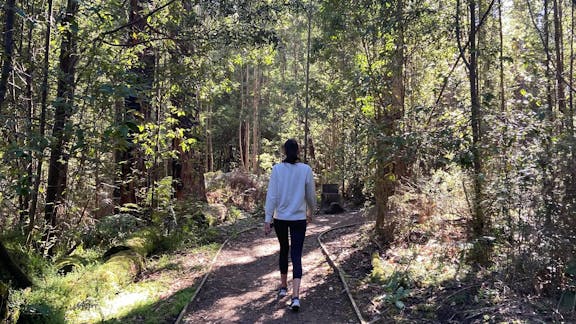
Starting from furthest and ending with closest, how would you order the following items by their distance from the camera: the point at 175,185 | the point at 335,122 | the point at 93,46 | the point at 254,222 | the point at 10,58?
the point at 335,122, the point at 254,222, the point at 175,185, the point at 93,46, the point at 10,58

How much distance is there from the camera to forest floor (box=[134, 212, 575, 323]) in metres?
4.95

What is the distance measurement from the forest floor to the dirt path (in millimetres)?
14

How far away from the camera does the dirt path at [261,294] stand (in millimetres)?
5899

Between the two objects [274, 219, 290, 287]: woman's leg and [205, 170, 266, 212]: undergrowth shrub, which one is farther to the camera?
[205, 170, 266, 212]: undergrowth shrub

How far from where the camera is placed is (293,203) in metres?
5.88

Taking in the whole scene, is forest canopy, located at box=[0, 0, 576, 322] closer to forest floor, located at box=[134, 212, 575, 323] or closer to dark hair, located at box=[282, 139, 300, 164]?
forest floor, located at box=[134, 212, 575, 323]

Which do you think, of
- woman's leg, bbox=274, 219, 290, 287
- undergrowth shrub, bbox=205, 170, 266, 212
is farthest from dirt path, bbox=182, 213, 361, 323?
undergrowth shrub, bbox=205, 170, 266, 212

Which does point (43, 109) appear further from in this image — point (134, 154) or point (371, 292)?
point (371, 292)

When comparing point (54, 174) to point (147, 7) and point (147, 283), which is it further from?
point (147, 7)

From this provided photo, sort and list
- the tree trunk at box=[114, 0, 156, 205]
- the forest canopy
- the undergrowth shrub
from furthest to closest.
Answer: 1. the undergrowth shrub
2. the tree trunk at box=[114, 0, 156, 205]
3. the forest canopy

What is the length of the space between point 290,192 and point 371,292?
202 cm

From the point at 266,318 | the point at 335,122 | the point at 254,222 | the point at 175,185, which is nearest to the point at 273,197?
the point at 266,318

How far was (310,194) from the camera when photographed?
601 cm

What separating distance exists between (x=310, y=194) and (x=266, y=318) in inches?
68.6
